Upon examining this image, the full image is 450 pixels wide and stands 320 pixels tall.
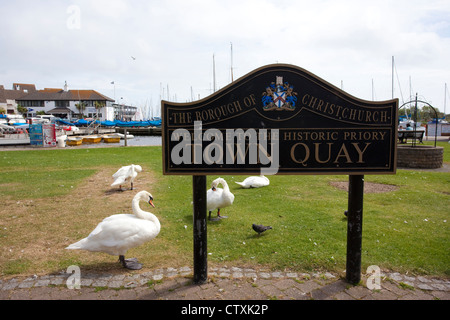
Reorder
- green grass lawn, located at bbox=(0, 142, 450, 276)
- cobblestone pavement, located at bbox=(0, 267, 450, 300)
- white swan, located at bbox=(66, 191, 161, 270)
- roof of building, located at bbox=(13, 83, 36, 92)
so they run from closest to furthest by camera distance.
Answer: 1. cobblestone pavement, located at bbox=(0, 267, 450, 300)
2. white swan, located at bbox=(66, 191, 161, 270)
3. green grass lawn, located at bbox=(0, 142, 450, 276)
4. roof of building, located at bbox=(13, 83, 36, 92)

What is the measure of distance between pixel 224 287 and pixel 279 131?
8.68 feet

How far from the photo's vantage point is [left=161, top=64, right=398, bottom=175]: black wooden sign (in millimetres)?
4871

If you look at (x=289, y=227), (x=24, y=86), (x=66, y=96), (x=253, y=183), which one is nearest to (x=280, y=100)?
(x=289, y=227)

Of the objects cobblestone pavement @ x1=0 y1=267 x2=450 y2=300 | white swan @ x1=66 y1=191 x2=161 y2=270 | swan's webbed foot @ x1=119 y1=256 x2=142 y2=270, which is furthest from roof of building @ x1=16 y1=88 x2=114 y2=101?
cobblestone pavement @ x1=0 y1=267 x2=450 y2=300

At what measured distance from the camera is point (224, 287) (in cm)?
495

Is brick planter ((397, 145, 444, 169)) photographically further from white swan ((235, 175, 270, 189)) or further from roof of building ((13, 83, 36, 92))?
roof of building ((13, 83, 36, 92))

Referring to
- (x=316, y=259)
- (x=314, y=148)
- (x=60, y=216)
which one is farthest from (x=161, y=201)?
(x=314, y=148)

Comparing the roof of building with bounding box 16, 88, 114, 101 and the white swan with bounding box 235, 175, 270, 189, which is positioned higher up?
the roof of building with bounding box 16, 88, 114, 101

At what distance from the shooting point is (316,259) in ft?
19.4

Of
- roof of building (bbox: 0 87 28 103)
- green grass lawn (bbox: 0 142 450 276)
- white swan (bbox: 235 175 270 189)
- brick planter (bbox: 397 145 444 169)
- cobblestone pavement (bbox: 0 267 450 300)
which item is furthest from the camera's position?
roof of building (bbox: 0 87 28 103)

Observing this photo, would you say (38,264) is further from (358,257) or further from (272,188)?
(272,188)

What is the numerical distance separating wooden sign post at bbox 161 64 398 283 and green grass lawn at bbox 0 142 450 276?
2043mm
